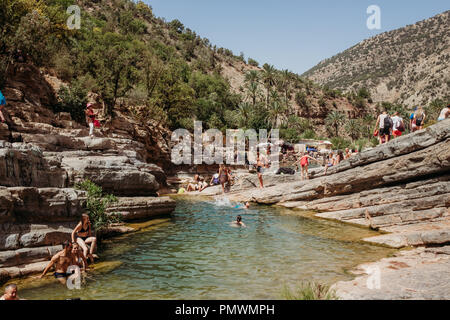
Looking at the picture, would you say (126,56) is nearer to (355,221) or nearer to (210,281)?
(355,221)

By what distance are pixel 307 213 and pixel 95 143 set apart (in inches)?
475

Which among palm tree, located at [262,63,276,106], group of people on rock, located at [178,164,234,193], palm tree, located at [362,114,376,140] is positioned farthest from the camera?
palm tree, located at [362,114,376,140]

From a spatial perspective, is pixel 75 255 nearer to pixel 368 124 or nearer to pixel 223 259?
pixel 223 259

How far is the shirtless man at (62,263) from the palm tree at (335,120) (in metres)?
98.2

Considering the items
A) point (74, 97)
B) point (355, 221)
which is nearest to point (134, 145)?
point (74, 97)

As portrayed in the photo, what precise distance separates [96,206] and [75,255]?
129 inches

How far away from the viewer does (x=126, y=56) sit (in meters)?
36.0

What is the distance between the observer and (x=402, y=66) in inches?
4547

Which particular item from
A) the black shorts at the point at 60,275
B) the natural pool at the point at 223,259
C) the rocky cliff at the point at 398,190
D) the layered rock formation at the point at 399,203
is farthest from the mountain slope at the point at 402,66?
the black shorts at the point at 60,275

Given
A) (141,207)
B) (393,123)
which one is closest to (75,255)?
(141,207)

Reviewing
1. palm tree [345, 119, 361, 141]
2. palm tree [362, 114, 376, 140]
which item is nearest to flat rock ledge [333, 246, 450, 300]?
palm tree [345, 119, 361, 141]

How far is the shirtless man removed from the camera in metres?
7.98

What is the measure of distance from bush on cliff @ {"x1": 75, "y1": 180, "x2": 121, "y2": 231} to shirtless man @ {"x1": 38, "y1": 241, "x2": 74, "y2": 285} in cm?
277

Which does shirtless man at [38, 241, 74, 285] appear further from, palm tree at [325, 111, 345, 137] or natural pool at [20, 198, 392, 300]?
palm tree at [325, 111, 345, 137]
